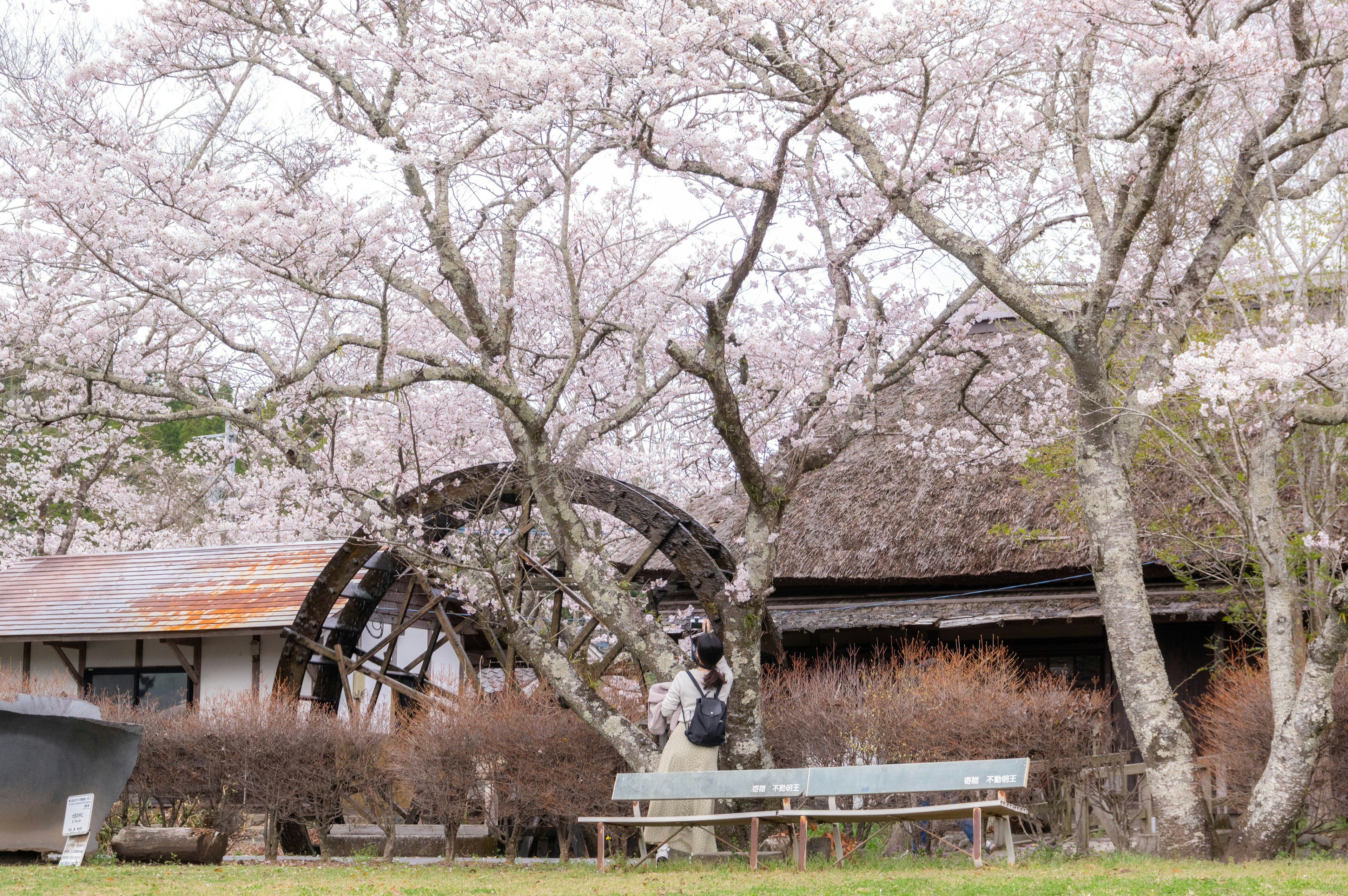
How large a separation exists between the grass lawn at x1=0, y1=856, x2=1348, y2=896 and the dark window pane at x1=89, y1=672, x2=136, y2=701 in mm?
8057

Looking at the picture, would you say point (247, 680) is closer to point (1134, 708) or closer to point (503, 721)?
point (503, 721)

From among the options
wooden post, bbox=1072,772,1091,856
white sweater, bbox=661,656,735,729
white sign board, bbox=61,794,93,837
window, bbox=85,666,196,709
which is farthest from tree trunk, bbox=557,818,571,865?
window, bbox=85,666,196,709

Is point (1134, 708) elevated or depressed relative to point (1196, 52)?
depressed

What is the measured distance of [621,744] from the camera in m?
8.76

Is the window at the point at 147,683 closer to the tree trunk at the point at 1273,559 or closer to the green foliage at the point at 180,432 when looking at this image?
the green foliage at the point at 180,432

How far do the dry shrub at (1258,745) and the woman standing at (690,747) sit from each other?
3.60 metres

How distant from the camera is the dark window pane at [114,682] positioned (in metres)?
15.9

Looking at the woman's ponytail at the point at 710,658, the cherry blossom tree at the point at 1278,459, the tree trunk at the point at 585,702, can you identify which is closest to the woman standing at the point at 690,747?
the woman's ponytail at the point at 710,658

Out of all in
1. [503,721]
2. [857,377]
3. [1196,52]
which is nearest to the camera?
[1196,52]

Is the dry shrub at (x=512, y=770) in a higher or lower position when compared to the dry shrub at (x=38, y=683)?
lower

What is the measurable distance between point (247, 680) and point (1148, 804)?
11.1 metres

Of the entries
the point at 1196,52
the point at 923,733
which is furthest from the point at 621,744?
the point at 1196,52

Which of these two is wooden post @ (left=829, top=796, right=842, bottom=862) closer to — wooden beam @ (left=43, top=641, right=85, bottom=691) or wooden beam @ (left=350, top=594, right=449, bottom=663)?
wooden beam @ (left=350, top=594, right=449, bottom=663)

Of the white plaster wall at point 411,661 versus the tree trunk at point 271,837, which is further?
the white plaster wall at point 411,661
